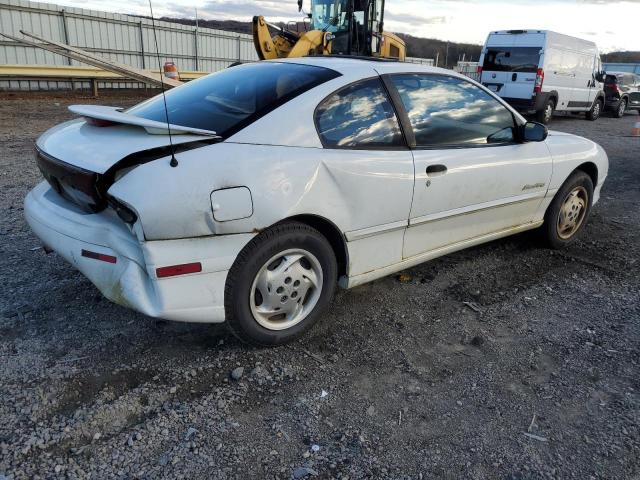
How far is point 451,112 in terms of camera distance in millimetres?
3568

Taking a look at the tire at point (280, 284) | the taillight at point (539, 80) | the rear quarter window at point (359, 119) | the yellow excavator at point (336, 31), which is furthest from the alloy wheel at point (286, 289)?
the taillight at point (539, 80)

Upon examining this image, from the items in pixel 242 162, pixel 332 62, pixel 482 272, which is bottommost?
pixel 482 272

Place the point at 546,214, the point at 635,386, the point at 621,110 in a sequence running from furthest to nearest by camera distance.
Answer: the point at 621,110 < the point at 546,214 < the point at 635,386

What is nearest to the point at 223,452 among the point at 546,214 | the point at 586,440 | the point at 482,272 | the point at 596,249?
the point at 586,440

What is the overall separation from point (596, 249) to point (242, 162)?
12.4 ft

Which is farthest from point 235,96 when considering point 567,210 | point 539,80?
point 539,80

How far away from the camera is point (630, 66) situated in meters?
43.2

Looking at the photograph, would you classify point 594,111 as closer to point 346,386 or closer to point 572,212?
point 572,212

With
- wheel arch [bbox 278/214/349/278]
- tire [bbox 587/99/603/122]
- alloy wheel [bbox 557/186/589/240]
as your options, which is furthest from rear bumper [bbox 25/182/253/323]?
tire [bbox 587/99/603/122]

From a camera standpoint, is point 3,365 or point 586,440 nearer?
point 586,440

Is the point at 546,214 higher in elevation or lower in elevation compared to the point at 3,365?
higher

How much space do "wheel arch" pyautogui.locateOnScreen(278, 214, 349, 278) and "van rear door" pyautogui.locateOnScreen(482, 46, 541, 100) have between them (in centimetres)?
1238

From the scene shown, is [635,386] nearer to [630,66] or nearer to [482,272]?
[482,272]

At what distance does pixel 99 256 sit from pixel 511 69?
13713 mm
